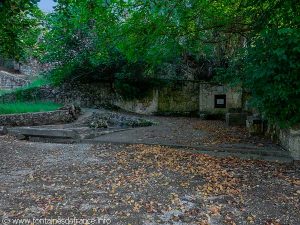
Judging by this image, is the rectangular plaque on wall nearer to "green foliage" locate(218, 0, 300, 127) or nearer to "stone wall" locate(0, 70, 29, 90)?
"green foliage" locate(218, 0, 300, 127)

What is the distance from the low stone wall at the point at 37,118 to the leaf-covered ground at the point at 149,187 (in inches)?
185

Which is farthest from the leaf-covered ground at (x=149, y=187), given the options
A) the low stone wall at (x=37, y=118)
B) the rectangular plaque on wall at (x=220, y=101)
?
the rectangular plaque on wall at (x=220, y=101)

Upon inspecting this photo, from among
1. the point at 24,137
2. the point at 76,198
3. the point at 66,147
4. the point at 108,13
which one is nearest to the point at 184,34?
the point at 108,13

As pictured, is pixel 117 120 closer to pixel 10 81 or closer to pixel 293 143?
pixel 293 143

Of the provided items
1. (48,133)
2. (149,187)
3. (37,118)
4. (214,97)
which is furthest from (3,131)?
(214,97)

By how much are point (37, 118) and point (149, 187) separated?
9001mm

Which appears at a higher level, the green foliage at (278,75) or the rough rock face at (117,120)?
the green foliage at (278,75)

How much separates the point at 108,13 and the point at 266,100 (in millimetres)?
5560

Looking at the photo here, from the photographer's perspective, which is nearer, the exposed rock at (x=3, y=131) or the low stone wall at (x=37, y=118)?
the exposed rock at (x=3, y=131)

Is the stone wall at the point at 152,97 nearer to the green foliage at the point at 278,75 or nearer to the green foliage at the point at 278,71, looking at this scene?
the green foliage at the point at 278,71

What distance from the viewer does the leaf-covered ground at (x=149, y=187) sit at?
4.32m

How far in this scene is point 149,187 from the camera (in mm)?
5469

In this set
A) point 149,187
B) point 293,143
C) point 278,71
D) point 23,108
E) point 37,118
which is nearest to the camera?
point 149,187

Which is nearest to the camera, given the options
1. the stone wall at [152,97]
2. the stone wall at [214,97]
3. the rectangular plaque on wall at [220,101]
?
the stone wall at [214,97]
